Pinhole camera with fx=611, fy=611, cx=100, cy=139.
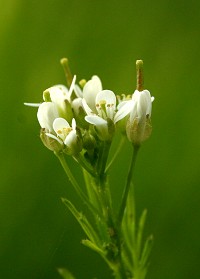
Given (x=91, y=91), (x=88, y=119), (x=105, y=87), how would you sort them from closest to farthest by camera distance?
(x=88, y=119), (x=91, y=91), (x=105, y=87)

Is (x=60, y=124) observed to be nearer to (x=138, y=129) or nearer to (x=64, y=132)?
(x=64, y=132)

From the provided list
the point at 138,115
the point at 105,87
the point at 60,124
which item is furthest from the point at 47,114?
the point at 105,87

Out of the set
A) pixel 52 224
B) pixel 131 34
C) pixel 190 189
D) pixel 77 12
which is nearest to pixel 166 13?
pixel 131 34

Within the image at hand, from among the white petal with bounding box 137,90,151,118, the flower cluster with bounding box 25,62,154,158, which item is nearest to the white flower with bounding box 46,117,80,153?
the flower cluster with bounding box 25,62,154,158

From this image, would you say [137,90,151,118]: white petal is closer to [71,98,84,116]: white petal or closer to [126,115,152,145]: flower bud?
[126,115,152,145]: flower bud

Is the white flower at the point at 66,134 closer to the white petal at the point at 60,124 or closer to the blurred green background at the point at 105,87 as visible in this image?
the white petal at the point at 60,124
